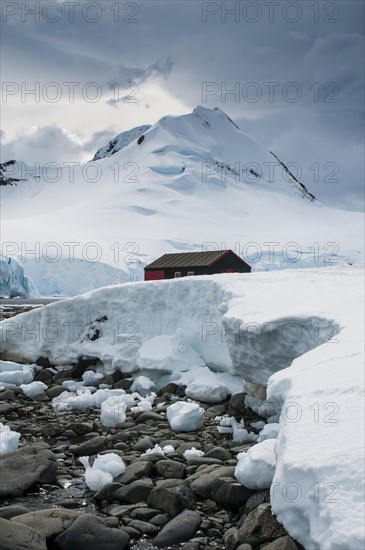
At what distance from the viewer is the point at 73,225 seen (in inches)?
4016

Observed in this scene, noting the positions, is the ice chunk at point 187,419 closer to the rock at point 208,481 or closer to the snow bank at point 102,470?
the snow bank at point 102,470

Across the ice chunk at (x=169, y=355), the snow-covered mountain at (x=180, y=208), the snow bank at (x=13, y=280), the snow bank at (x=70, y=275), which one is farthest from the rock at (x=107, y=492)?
the snow-covered mountain at (x=180, y=208)

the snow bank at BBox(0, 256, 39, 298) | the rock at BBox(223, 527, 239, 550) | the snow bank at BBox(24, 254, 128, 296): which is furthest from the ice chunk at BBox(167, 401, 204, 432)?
the snow bank at BBox(24, 254, 128, 296)

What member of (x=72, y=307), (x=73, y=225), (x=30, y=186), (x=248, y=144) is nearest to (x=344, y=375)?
(x=72, y=307)

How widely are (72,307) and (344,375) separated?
11012 millimetres

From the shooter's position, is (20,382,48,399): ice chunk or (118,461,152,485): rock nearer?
(118,461,152,485): rock

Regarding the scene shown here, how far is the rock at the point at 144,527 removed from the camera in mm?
6031

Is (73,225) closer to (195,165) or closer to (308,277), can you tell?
(195,165)

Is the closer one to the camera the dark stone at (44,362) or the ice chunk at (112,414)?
the ice chunk at (112,414)

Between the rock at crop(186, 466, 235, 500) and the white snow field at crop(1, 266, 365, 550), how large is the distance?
Result: 3.23ft

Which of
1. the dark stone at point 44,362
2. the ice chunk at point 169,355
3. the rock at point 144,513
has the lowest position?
the rock at point 144,513

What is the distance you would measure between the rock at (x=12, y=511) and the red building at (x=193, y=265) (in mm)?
26430

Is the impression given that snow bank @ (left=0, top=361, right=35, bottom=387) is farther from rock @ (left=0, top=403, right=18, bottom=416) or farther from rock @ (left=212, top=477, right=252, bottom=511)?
rock @ (left=212, top=477, right=252, bottom=511)

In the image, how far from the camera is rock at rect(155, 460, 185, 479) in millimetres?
7500
